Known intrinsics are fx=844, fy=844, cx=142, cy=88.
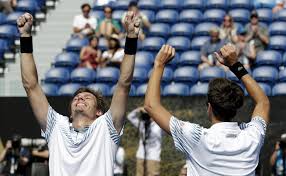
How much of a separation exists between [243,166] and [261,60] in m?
11.1

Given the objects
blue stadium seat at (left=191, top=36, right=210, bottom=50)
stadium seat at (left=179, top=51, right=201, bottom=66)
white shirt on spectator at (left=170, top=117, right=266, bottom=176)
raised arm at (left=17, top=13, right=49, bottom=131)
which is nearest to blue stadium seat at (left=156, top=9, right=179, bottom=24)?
blue stadium seat at (left=191, top=36, right=210, bottom=50)

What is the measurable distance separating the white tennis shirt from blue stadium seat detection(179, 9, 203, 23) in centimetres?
1214

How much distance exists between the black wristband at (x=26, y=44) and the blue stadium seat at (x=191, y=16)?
39.3ft

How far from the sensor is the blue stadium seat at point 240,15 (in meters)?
17.5

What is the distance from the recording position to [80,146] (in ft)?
18.9

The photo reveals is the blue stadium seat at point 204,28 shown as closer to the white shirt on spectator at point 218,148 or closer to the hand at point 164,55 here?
the hand at point 164,55

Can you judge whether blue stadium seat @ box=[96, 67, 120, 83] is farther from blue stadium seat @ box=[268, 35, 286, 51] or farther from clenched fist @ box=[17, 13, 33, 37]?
clenched fist @ box=[17, 13, 33, 37]

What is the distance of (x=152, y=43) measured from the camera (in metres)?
17.3

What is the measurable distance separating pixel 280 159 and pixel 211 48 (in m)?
3.70

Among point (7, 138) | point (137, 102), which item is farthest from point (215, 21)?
point (7, 138)

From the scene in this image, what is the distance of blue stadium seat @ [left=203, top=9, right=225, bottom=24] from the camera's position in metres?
17.6

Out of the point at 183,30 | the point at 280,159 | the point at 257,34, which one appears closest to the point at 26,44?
the point at 280,159

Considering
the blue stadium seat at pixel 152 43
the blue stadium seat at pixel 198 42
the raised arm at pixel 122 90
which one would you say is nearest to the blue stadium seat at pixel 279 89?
the blue stadium seat at pixel 198 42

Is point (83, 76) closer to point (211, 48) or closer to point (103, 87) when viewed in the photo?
point (103, 87)
